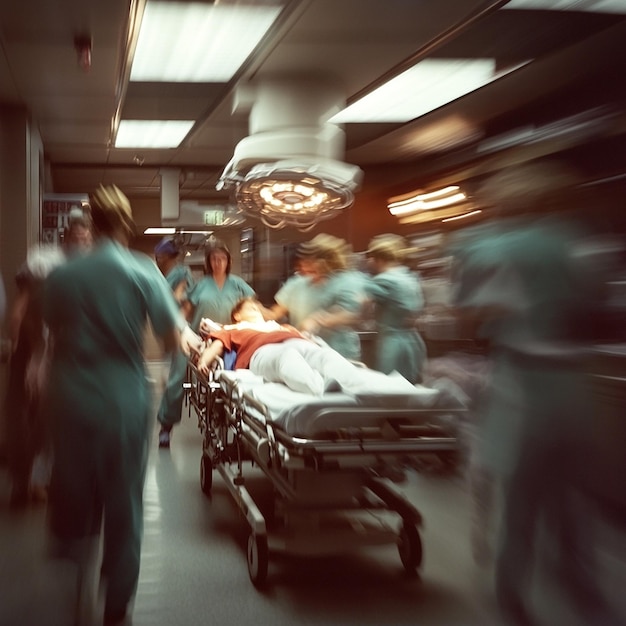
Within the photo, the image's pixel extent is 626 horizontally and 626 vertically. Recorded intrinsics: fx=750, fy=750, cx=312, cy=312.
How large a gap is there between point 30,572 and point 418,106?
11.3 ft

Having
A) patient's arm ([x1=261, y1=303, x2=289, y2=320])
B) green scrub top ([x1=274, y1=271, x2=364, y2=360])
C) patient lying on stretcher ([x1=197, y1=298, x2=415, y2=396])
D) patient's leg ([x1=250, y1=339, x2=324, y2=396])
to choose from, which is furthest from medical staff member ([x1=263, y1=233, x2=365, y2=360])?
patient's leg ([x1=250, y1=339, x2=324, y2=396])

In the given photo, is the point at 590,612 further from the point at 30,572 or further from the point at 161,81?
the point at 161,81

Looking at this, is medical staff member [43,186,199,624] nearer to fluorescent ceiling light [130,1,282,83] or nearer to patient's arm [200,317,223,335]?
fluorescent ceiling light [130,1,282,83]

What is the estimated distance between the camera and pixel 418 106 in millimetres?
4738

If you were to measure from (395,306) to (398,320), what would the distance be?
0.09m

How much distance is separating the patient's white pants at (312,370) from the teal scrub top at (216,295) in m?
1.03

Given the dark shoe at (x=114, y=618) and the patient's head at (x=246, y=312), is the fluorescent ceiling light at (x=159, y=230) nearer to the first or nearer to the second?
the patient's head at (x=246, y=312)

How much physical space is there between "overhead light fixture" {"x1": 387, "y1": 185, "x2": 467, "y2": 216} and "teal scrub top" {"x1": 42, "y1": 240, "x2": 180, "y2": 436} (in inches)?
102

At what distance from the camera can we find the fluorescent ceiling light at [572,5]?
3148 mm

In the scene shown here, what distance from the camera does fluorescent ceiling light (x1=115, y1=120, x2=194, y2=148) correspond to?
208 inches

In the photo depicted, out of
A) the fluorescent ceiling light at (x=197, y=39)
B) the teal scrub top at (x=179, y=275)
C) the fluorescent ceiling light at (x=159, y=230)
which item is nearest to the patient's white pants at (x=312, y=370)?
the teal scrub top at (x=179, y=275)

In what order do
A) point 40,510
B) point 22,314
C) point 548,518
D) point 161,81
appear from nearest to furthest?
point 548,518
point 22,314
point 40,510
point 161,81

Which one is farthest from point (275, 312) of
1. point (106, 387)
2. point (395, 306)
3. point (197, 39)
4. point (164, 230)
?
point (106, 387)

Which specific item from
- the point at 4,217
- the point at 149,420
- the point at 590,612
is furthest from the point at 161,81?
the point at 590,612
